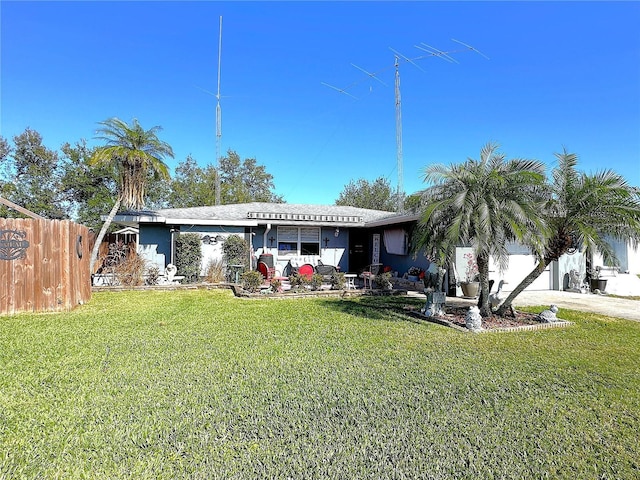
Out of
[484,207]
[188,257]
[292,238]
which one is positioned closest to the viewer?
[484,207]

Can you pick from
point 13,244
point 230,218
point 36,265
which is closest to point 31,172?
point 230,218

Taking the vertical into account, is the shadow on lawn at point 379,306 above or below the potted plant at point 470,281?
below

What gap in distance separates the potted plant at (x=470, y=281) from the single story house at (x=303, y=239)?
0.42 metres

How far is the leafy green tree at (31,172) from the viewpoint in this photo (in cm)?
2513

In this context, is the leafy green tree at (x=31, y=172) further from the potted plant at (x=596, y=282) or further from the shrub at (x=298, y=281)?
the potted plant at (x=596, y=282)

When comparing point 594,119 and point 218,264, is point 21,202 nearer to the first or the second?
point 218,264

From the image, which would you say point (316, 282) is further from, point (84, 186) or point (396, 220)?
point (84, 186)

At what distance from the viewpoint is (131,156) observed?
1243 centimetres

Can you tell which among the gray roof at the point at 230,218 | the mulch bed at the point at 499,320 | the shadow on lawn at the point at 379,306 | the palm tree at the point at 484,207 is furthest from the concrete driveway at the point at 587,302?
the gray roof at the point at 230,218

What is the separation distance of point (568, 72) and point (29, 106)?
89.8ft

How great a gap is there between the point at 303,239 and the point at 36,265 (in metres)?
10.5

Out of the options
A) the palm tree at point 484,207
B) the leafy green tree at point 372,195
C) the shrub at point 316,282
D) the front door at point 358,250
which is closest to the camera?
the palm tree at point 484,207

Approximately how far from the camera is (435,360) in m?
5.20

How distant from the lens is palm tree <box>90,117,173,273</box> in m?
12.4
